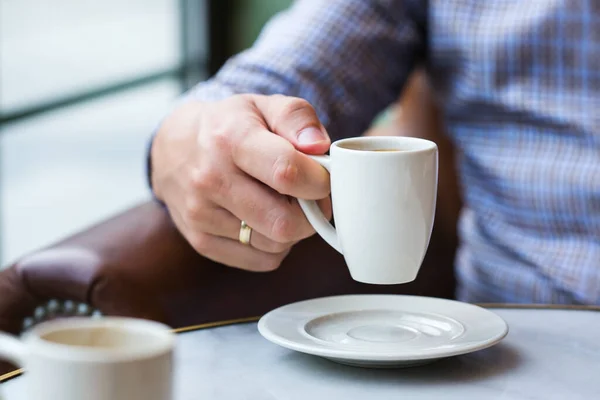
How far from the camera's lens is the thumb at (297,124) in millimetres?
660

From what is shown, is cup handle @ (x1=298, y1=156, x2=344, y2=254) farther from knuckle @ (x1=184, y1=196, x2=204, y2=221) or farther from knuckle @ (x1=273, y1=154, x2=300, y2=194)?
knuckle @ (x1=184, y1=196, x2=204, y2=221)

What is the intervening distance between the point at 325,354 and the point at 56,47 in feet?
6.71

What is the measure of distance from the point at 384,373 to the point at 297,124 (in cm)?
20

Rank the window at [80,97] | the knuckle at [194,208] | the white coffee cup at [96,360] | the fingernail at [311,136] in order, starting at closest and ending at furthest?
the white coffee cup at [96,360]
the fingernail at [311,136]
the knuckle at [194,208]
the window at [80,97]

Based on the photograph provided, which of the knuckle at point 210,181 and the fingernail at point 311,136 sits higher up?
the fingernail at point 311,136

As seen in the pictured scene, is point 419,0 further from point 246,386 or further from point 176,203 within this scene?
point 246,386

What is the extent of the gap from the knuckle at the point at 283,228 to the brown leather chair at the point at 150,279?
0.60ft

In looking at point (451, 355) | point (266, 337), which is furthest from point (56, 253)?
point (451, 355)

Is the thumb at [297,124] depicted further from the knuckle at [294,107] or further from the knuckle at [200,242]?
the knuckle at [200,242]

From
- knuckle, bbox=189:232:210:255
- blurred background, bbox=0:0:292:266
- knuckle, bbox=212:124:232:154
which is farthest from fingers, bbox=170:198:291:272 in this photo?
blurred background, bbox=0:0:292:266

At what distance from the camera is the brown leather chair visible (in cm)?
81

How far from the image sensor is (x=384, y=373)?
0.59 m

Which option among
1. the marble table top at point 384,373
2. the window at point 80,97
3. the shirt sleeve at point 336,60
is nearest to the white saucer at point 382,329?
the marble table top at point 384,373

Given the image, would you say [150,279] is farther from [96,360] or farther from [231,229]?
[96,360]
